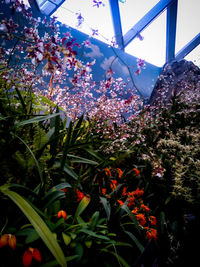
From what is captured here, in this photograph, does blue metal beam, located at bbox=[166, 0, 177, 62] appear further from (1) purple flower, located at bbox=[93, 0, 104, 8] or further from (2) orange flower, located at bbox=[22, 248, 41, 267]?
(2) orange flower, located at bbox=[22, 248, 41, 267]

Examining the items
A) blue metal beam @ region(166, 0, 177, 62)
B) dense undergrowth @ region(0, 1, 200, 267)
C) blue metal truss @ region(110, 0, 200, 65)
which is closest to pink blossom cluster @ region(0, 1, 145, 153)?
dense undergrowth @ region(0, 1, 200, 267)

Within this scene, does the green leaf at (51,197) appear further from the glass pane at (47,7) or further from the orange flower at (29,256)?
the glass pane at (47,7)

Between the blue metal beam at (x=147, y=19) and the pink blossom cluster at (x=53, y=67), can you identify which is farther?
the blue metal beam at (x=147, y=19)

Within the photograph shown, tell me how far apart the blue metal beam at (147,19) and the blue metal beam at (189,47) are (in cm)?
250

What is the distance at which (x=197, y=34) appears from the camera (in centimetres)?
571

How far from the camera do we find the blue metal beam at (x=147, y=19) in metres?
4.22

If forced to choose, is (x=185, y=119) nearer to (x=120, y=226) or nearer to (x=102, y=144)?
(x=102, y=144)

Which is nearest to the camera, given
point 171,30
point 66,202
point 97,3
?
point 66,202

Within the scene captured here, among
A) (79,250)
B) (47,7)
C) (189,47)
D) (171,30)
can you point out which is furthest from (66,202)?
(189,47)

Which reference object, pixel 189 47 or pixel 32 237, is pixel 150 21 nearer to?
pixel 189 47

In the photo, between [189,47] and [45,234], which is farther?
[189,47]

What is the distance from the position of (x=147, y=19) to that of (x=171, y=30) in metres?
1.28

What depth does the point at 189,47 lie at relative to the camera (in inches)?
239

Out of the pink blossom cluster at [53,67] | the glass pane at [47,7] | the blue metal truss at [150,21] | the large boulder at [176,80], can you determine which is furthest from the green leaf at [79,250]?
the glass pane at [47,7]
